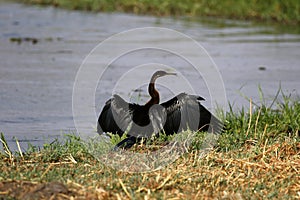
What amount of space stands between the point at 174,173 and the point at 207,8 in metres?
12.8

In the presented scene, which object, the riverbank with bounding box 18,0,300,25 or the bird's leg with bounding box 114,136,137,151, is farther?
the riverbank with bounding box 18,0,300,25

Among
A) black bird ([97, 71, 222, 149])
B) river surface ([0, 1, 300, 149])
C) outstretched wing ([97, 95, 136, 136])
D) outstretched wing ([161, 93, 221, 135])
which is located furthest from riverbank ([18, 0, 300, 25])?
outstretched wing ([97, 95, 136, 136])

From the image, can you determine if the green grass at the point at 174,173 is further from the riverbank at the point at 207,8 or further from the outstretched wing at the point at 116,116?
the riverbank at the point at 207,8

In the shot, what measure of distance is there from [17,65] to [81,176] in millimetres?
6680

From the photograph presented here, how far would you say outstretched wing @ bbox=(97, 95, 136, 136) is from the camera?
6.40 meters

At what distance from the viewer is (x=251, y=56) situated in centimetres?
1270

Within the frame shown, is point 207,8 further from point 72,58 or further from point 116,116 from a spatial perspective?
point 116,116

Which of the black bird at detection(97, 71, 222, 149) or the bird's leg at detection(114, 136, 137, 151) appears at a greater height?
the black bird at detection(97, 71, 222, 149)

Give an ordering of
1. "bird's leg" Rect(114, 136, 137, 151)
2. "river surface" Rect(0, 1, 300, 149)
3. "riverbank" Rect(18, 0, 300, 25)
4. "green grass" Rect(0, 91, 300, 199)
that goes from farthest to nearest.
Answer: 1. "riverbank" Rect(18, 0, 300, 25)
2. "river surface" Rect(0, 1, 300, 149)
3. "bird's leg" Rect(114, 136, 137, 151)
4. "green grass" Rect(0, 91, 300, 199)

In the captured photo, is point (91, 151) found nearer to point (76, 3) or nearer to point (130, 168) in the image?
point (130, 168)

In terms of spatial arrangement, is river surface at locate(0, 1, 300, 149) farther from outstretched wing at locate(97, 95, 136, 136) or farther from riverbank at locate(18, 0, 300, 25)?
outstretched wing at locate(97, 95, 136, 136)

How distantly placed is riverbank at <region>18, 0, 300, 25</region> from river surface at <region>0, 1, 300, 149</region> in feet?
1.67

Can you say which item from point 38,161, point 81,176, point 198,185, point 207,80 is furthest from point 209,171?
point 207,80

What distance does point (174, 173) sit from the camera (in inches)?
205
